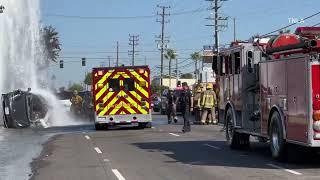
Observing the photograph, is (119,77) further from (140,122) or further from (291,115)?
(291,115)

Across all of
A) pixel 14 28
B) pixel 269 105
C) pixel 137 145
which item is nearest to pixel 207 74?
pixel 14 28

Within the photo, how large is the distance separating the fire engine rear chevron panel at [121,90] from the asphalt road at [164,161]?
19.7 feet

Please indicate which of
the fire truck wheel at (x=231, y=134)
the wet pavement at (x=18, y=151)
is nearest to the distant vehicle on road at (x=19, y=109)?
the wet pavement at (x=18, y=151)

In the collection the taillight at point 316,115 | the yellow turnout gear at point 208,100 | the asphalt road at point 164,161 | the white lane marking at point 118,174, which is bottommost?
the white lane marking at point 118,174

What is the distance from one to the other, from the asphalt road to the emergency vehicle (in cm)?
594

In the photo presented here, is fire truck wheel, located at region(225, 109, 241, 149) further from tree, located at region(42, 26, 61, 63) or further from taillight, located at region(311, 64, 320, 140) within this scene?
tree, located at region(42, 26, 61, 63)

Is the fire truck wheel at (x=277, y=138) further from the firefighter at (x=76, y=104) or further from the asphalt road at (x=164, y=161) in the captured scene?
the firefighter at (x=76, y=104)

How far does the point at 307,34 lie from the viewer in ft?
47.1

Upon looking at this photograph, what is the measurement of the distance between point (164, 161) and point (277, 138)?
2617 mm

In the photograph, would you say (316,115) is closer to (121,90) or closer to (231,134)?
Result: (231,134)

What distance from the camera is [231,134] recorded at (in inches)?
711

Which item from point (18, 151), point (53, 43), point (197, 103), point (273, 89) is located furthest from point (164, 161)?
point (53, 43)

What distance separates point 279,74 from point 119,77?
14.3 meters

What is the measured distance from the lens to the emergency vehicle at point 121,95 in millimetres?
27547
